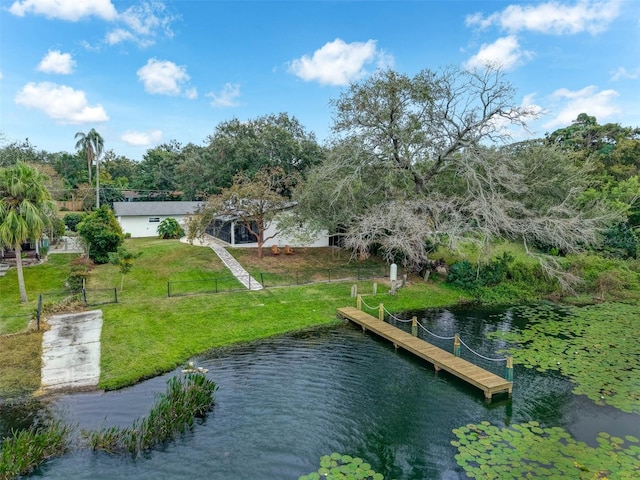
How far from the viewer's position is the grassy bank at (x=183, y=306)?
11.7 metres

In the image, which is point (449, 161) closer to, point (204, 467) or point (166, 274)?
point (166, 274)

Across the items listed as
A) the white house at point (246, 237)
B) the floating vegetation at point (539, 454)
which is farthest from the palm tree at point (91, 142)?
the floating vegetation at point (539, 454)

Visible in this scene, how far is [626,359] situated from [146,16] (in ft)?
71.3

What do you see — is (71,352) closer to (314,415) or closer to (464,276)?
(314,415)

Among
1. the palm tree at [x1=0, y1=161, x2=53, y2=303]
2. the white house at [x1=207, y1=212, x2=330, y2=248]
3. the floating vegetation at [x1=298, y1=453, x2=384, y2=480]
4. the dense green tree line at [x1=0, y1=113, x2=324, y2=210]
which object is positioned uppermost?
A: the dense green tree line at [x1=0, y1=113, x2=324, y2=210]

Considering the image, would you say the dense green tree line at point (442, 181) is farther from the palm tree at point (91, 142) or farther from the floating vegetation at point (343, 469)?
the palm tree at point (91, 142)

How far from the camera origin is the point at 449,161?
20.0 metres

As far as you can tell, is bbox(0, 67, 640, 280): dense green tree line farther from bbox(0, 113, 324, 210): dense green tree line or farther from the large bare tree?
bbox(0, 113, 324, 210): dense green tree line

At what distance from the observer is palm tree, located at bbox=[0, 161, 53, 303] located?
1422 centimetres

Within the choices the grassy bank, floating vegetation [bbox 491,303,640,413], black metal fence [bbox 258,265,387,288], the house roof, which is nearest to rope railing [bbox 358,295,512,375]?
the grassy bank

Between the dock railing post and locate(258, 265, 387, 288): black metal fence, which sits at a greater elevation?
locate(258, 265, 387, 288): black metal fence

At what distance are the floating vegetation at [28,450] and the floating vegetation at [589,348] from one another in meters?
12.2

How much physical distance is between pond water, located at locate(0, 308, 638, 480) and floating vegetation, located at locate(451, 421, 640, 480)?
0.32m

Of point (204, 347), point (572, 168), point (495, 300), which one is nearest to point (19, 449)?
point (204, 347)
